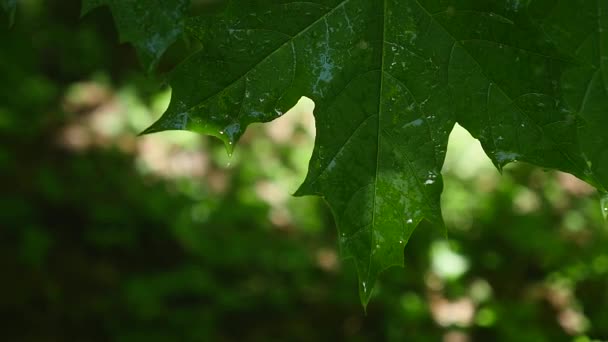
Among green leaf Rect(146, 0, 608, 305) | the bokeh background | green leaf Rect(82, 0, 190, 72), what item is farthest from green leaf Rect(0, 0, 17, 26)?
the bokeh background

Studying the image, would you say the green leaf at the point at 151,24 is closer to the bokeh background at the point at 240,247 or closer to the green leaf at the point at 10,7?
the green leaf at the point at 10,7

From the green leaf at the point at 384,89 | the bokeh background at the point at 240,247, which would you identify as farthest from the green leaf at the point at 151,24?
the bokeh background at the point at 240,247

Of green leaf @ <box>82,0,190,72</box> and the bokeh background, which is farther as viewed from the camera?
the bokeh background

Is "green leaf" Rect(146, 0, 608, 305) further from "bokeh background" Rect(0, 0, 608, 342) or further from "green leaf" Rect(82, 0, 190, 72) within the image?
"bokeh background" Rect(0, 0, 608, 342)

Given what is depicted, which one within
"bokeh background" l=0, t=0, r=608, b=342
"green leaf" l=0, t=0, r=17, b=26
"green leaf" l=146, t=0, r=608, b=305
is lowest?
"bokeh background" l=0, t=0, r=608, b=342

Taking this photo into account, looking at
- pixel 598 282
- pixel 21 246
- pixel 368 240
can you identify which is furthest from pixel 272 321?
pixel 368 240

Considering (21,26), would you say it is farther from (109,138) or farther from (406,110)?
(406,110)

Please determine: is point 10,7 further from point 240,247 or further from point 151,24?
point 240,247
